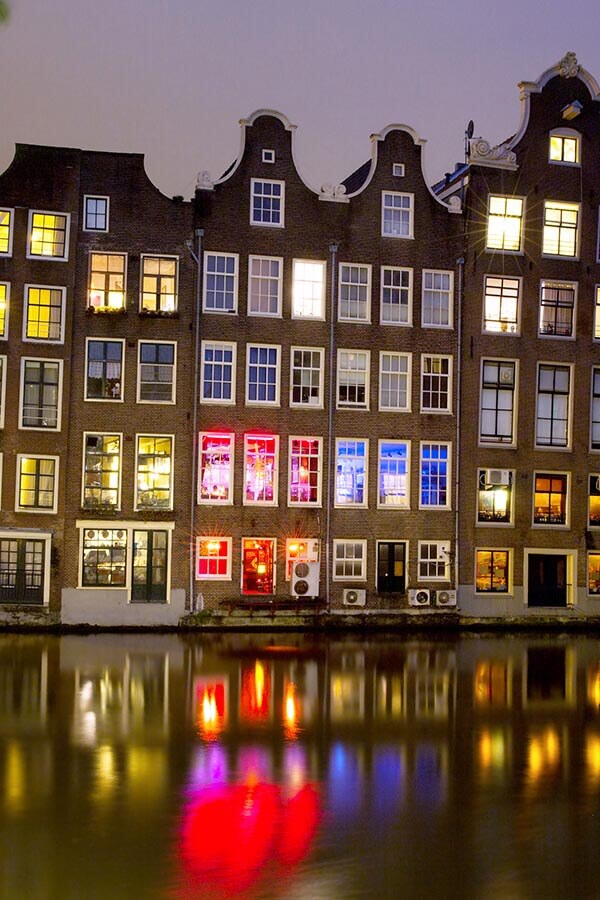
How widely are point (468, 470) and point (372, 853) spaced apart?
29662 millimetres

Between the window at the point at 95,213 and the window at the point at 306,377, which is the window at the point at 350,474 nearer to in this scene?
the window at the point at 306,377

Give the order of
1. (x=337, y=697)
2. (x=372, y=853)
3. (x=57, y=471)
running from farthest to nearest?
1. (x=57, y=471)
2. (x=337, y=697)
3. (x=372, y=853)

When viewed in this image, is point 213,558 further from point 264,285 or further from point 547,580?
point 547,580

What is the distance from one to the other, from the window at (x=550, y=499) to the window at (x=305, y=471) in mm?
9357

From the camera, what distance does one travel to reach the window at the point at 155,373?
39.2 m

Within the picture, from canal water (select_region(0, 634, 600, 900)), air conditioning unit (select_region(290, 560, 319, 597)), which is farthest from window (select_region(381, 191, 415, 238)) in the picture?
canal water (select_region(0, 634, 600, 900))

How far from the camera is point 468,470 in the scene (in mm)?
42281

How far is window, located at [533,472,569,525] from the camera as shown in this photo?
43.2m

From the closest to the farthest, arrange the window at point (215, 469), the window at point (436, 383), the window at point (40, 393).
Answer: the window at point (40, 393) < the window at point (215, 469) < the window at point (436, 383)

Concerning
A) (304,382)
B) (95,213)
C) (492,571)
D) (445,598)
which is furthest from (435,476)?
(95,213)

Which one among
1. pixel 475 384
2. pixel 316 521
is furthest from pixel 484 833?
pixel 475 384

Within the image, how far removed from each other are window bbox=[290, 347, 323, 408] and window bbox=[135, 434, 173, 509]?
536 centimetres

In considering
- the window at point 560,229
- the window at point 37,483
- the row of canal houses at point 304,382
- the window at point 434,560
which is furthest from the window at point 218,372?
the window at point 560,229

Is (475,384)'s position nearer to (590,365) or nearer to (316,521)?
(590,365)
